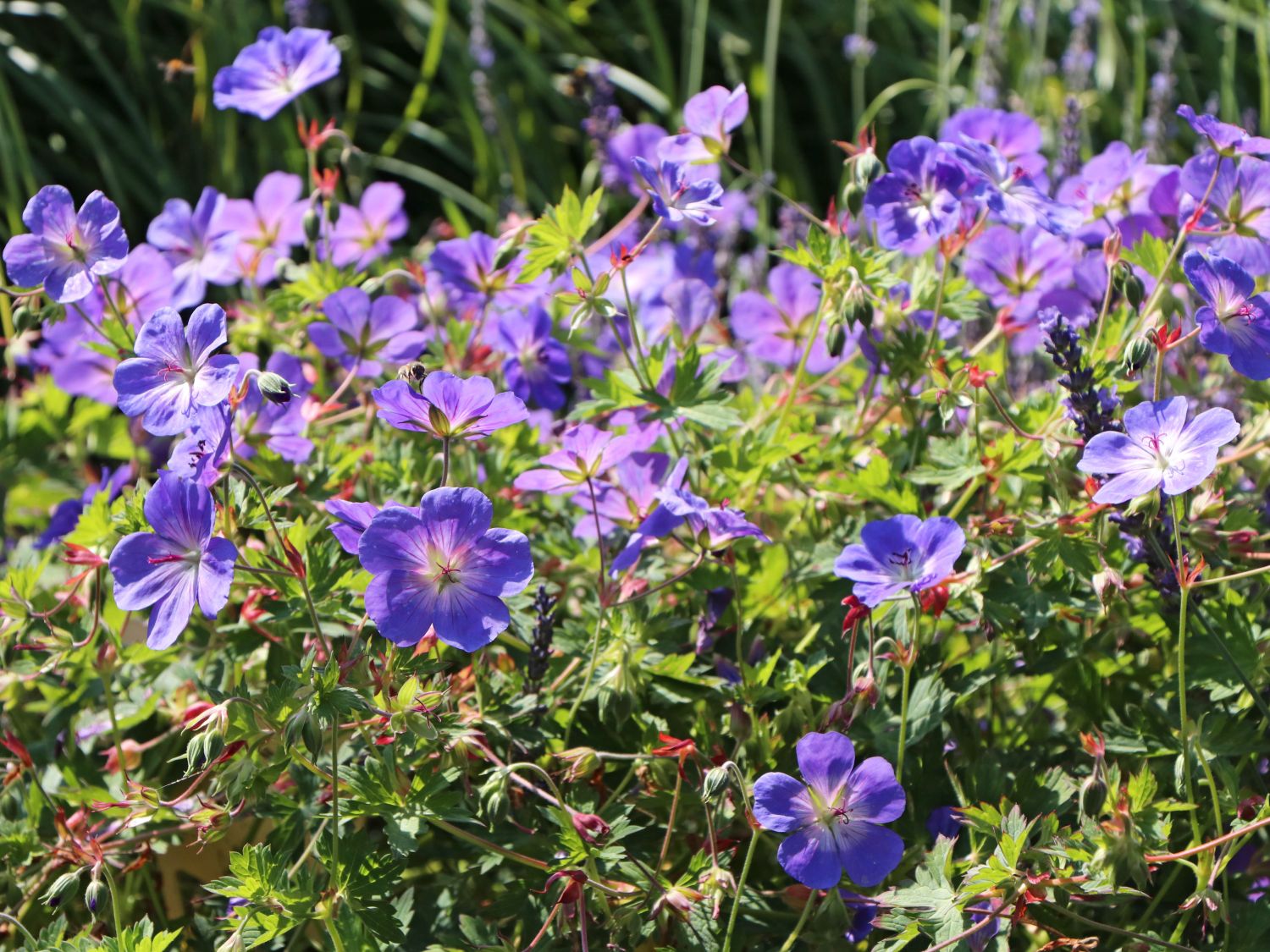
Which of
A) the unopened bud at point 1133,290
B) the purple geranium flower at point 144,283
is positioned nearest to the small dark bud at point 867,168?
the unopened bud at point 1133,290

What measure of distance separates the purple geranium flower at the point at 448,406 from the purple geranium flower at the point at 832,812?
372 mm

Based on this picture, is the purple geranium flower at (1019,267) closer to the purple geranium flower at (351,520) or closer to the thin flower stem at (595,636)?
the thin flower stem at (595,636)

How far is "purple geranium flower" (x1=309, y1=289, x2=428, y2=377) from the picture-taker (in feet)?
4.78

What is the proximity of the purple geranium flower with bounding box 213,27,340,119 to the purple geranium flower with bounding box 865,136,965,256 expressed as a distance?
0.71 meters

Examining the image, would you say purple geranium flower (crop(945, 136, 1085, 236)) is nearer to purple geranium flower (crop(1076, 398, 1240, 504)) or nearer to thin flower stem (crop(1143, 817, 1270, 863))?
purple geranium flower (crop(1076, 398, 1240, 504))

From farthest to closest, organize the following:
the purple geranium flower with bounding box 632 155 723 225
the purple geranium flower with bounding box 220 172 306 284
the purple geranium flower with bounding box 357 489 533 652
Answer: the purple geranium flower with bounding box 220 172 306 284 → the purple geranium flower with bounding box 632 155 723 225 → the purple geranium flower with bounding box 357 489 533 652

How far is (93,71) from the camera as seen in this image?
3998mm

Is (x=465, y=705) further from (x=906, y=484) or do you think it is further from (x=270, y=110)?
(x=270, y=110)

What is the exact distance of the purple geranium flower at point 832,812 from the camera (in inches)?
42.1

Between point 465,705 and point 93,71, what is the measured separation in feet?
11.3

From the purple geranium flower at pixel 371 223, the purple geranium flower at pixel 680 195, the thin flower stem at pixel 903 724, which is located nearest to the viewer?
the thin flower stem at pixel 903 724

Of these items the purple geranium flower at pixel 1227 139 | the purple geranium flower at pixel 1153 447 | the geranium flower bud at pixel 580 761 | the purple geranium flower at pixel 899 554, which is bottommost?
the geranium flower bud at pixel 580 761

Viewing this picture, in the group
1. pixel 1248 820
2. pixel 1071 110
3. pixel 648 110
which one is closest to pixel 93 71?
pixel 648 110

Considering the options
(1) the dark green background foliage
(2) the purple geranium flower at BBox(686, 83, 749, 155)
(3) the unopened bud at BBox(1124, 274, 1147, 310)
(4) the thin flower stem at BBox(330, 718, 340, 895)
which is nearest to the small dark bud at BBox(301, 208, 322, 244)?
(2) the purple geranium flower at BBox(686, 83, 749, 155)
